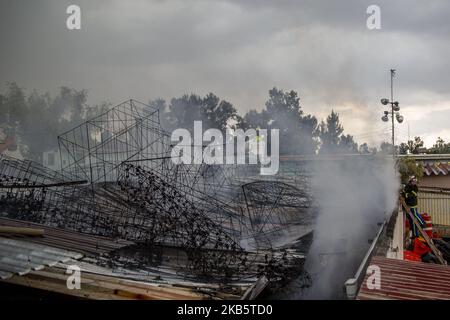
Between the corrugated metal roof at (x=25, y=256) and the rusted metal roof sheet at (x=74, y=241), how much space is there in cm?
22

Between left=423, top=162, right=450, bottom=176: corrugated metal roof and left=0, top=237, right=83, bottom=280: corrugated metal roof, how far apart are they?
12787 mm

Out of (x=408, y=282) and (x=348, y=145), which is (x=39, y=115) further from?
(x=408, y=282)

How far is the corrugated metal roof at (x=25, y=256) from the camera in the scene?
4.61 m

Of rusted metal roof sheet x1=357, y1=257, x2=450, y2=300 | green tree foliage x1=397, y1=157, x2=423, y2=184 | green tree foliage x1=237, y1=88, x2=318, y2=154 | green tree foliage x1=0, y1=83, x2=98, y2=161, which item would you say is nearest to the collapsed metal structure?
rusted metal roof sheet x1=357, y1=257, x2=450, y2=300

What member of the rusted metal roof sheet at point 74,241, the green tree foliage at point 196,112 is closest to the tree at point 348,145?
the green tree foliage at point 196,112

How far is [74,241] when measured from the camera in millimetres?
5918

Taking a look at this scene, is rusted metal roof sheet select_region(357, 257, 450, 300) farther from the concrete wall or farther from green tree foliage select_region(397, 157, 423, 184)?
the concrete wall

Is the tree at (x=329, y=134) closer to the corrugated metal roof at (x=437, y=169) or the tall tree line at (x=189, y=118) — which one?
the tall tree line at (x=189, y=118)

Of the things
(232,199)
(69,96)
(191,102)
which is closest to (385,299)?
(232,199)

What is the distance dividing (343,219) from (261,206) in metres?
2.56

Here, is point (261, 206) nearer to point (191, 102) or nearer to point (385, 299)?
point (385, 299)

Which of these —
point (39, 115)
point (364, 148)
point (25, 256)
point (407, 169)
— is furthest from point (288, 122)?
point (25, 256)

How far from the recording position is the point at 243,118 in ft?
61.9

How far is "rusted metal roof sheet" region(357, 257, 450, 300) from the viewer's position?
4.07m
